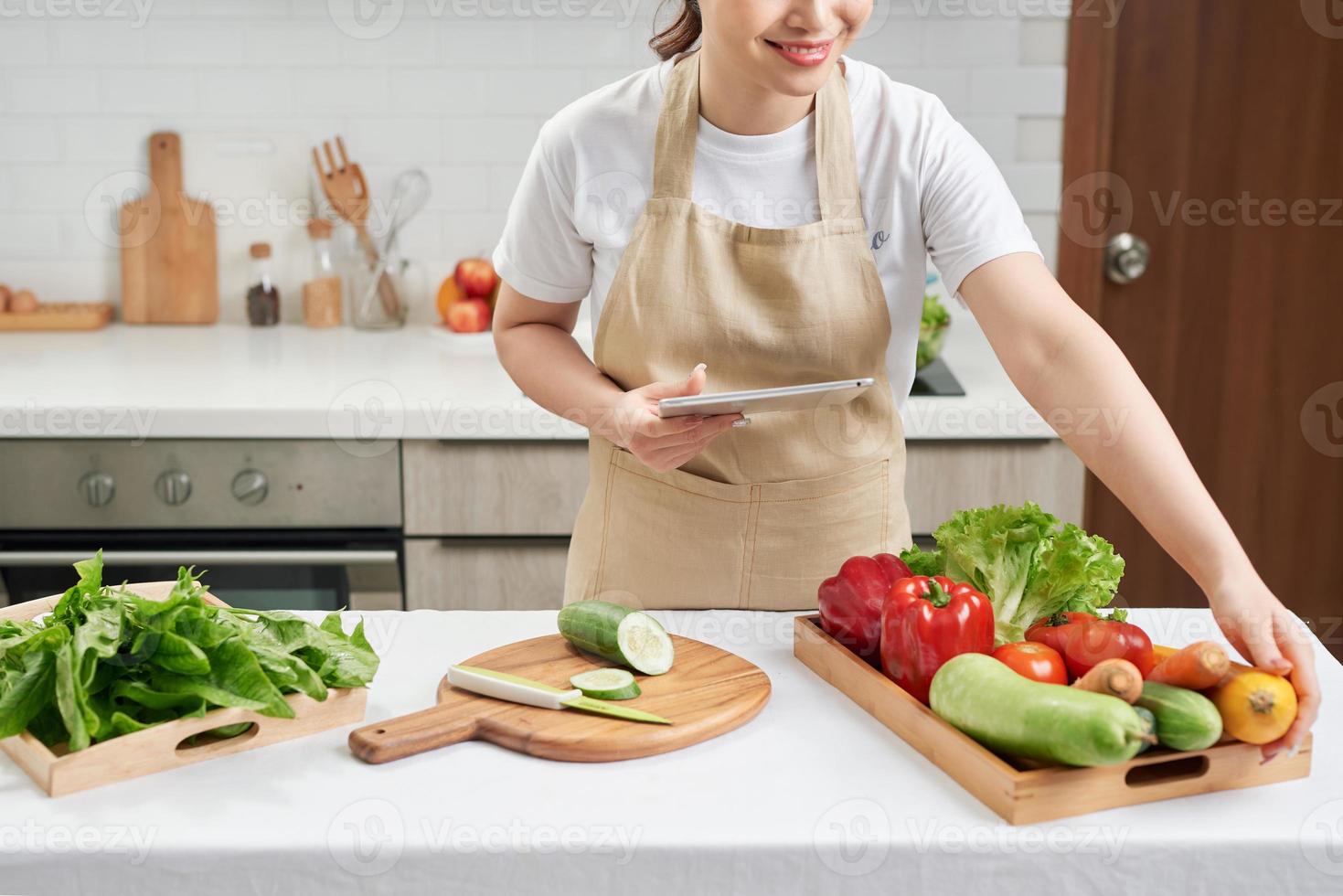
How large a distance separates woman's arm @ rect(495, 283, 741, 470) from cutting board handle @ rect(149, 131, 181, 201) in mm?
1516

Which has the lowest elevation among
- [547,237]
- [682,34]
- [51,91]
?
[547,237]

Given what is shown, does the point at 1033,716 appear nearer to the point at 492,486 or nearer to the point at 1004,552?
the point at 1004,552

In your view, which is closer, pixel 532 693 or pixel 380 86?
pixel 532 693

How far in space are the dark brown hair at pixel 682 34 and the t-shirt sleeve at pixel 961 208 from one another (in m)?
0.31

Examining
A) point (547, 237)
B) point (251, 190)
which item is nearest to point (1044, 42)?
point (547, 237)

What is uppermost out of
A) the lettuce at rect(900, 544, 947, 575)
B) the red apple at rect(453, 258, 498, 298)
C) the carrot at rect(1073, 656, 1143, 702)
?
the red apple at rect(453, 258, 498, 298)

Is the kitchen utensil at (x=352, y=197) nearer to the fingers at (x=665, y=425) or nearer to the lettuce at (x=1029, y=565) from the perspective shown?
the fingers at (x=665, y=425)

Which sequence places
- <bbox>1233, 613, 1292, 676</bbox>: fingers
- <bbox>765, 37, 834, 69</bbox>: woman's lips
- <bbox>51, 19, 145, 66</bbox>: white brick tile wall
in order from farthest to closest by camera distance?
<bbox>51, 19, 145, 66</bbox>: white brick tile wall → <bbox>765, 37, 834, 69</bbox>: woman's lips → <bbox>1233, 613, 1292, 676</bbox>: fingers

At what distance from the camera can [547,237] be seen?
5.42ft

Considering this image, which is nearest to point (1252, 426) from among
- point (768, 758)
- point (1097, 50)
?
point (1097, 50)

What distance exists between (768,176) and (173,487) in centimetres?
126

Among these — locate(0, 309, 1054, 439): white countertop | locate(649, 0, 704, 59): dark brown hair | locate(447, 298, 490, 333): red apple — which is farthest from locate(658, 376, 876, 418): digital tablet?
locate(447, 298, 490, 333): red apple

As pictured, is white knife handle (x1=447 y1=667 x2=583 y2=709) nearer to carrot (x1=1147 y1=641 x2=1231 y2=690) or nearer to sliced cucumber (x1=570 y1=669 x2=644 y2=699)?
sliced cucumber (x1=570 y1=669 x2=644 y2=699)

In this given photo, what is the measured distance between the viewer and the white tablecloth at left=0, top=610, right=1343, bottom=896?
1.00 metres
